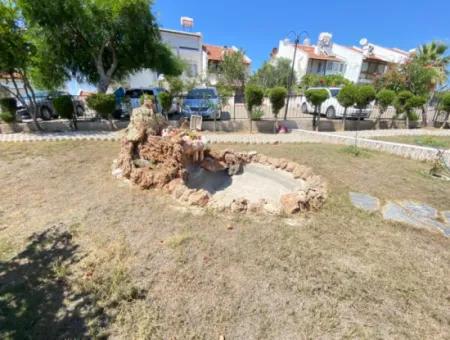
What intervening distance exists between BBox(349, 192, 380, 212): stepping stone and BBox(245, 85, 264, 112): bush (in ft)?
23.1

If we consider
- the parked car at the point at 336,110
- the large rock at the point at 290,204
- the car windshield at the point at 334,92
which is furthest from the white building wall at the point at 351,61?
the large rock at the point at 290,204

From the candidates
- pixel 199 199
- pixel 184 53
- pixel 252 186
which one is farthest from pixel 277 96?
pixel 184 53

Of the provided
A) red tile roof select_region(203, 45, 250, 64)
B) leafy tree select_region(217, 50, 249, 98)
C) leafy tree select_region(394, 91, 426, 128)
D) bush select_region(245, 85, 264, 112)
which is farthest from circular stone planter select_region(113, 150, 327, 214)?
red tile roof select_region(203, 45, 250, 64)

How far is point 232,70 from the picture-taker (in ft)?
89.2

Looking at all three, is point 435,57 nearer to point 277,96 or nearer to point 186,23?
point 277,96

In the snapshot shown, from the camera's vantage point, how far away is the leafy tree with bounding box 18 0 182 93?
885cm

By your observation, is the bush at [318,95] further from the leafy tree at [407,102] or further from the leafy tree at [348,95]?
the leafy tree at [407,102]

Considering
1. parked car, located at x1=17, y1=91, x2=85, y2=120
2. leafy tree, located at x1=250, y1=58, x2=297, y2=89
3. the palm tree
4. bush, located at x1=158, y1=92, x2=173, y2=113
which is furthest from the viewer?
leafy tree, located at x1=250, y1=58, x2=297, y2=89

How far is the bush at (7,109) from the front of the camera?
30.4 ft

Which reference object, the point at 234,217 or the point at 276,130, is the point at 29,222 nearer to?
the point at 234,217

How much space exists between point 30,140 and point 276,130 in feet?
32.9

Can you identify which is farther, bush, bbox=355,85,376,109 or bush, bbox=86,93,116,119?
bush, bbox=355,85,376,109

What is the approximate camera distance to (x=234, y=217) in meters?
3.41

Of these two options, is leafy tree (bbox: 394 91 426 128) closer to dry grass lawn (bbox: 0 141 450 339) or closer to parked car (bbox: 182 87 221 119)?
parked car (bbox: 182 87 221 119)
